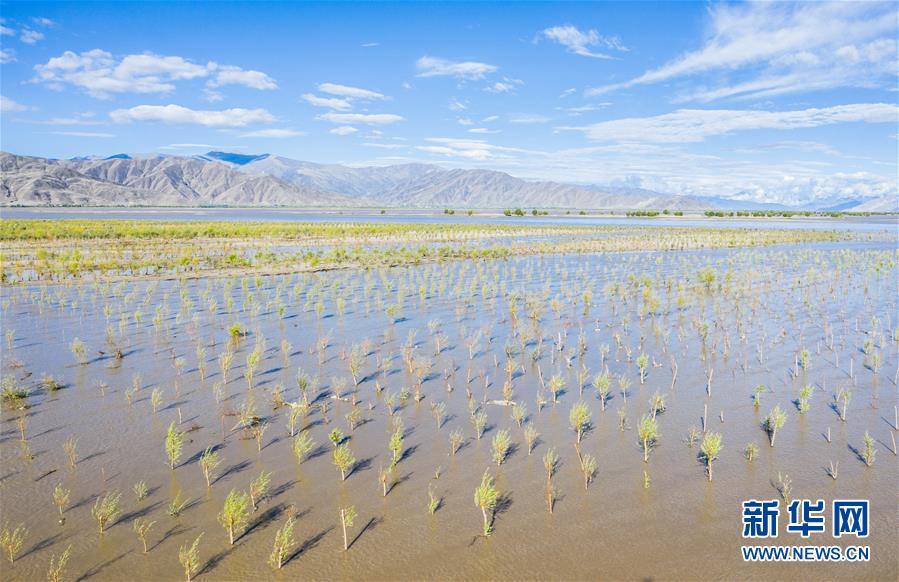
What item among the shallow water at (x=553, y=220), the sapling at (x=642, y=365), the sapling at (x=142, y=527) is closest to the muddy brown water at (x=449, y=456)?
the sapling at (x=142, y=527)

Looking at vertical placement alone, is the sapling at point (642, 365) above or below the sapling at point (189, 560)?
above

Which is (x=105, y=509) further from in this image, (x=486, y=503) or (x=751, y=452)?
(x=751, y=452)

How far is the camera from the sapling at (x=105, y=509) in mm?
6516

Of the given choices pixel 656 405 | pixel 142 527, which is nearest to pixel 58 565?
pixel 142 527

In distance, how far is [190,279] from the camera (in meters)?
25.5

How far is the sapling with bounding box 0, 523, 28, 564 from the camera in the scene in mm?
6012

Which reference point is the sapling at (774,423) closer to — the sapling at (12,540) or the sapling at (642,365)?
the sapling at (642,365)

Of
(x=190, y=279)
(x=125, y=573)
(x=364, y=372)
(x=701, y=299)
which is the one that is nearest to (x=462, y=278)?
(x=701, y=299)

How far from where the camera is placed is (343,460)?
7.53 metres

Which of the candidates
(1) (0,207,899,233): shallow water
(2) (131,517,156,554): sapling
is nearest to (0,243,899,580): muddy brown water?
(2) (131,517,156,554): sapling

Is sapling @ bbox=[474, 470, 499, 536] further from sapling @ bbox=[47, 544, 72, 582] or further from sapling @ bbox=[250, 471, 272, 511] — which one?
sapling @ bbox=[47, 544, 72, 582]

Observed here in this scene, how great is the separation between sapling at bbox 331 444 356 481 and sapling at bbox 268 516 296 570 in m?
1.30

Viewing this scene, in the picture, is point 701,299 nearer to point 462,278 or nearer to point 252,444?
point 462,278

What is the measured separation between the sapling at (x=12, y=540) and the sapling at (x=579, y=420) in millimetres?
7477
